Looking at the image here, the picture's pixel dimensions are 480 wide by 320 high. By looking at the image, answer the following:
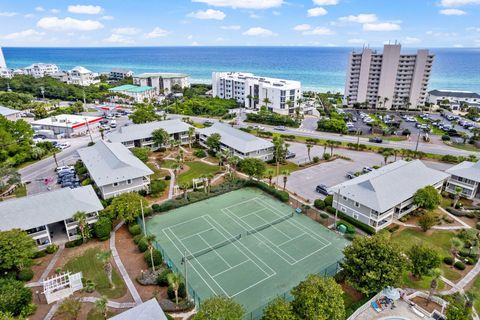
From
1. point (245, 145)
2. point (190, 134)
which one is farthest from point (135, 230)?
point (190, 134)

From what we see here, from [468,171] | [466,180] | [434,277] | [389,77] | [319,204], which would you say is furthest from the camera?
[389,77]

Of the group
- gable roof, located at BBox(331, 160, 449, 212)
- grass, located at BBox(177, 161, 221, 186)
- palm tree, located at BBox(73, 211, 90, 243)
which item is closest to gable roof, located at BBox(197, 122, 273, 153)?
grass, located at BBox(177, 161, 221, 186)

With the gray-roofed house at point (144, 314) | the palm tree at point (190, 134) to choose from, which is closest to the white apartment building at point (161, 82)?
the palm tree at point (190, 134)

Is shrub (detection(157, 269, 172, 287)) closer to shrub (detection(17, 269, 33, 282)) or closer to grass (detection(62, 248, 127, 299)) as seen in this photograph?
grass (detection(62, 248, 127, 299))

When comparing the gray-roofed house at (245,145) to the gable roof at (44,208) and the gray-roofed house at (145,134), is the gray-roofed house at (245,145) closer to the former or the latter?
the gray-roofed house at (145,134)

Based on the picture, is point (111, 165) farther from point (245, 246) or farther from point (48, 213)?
point (245, 246)

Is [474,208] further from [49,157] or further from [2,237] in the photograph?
[49,157]
